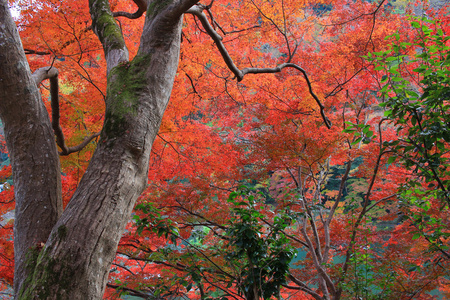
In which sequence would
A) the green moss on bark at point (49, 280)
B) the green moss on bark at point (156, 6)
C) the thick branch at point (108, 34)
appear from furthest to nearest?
the thick branch at point (108, 34) → the green moss on bark at point (156, 6) → the green moss on bark at point (49, 280)

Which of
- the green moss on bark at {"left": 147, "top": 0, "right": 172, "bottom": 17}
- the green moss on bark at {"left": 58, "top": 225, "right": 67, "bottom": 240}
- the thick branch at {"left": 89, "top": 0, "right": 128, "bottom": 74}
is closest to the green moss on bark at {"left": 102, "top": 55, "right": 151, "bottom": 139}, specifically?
the thick branch at {"left": 89, "top": 0, "right": 128, "bottom": 74}

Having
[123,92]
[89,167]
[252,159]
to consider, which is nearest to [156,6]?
[123,92]

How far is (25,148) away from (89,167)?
0.46 m

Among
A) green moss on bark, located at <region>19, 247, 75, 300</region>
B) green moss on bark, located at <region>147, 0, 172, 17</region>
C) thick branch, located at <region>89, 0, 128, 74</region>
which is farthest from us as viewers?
thick branch, located at <region>89, 0, 128, 74</region>

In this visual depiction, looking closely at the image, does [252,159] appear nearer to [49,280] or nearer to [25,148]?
[25,148]

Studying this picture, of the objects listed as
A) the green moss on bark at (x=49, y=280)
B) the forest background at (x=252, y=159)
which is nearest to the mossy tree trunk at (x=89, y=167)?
the green moss on bark at (x=49, y=280)

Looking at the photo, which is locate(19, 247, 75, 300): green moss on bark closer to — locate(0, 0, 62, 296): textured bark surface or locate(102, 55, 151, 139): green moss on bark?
locate(0, 0, 62, 296): textured bark surface

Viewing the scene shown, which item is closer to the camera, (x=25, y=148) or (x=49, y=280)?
(x=49, y=280)

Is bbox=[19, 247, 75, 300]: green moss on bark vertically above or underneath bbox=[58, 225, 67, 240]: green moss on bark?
underneath

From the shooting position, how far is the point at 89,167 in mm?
1413

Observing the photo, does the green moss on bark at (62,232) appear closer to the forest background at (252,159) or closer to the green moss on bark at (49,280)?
the green moss on bark at (49,280)

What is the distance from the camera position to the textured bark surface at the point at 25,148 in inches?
57.7

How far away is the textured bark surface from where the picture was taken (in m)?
1.46

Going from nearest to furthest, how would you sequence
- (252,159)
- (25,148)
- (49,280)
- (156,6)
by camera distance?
1. (49,280)
2. (25,148)
3. (156,6)
4. (252,159)
